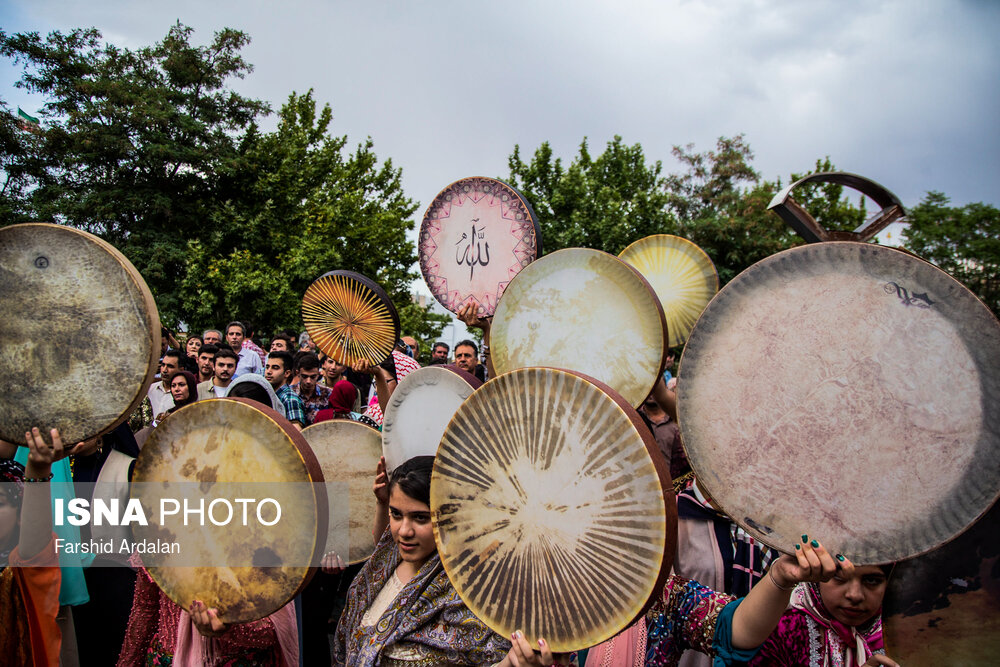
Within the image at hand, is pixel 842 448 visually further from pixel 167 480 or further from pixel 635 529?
pixel 167 480

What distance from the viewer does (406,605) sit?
6.58 ft

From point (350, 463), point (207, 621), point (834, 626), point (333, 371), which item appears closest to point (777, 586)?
point (834, 626)

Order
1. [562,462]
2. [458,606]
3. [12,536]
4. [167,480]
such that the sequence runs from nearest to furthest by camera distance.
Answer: [562,462], [458,606], [167,480], [12,536]

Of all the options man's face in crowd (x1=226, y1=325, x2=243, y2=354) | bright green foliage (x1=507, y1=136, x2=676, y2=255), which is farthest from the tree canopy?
man's face in crowd (x1=226, y1=325, x2=243, y2=354)

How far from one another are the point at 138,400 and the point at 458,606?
4.36ft

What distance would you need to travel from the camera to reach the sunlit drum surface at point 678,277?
13.6 ft

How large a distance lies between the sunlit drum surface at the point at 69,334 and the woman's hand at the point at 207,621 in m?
0.72

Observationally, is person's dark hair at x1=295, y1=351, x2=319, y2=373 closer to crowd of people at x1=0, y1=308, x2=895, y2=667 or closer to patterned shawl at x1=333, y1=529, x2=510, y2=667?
crowd of people at x1=0, y1=308, x2=895, y2=667

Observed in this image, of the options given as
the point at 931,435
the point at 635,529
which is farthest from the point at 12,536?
the point at 931,435

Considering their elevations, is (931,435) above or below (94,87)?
below

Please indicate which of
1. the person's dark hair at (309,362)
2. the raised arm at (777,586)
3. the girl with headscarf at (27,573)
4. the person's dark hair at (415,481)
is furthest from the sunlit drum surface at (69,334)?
the person's dark hair at (309,362)

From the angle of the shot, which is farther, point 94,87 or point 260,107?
point 260,107

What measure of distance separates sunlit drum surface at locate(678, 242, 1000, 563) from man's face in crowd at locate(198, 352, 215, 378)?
5294 millimetres

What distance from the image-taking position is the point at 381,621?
2041mm
